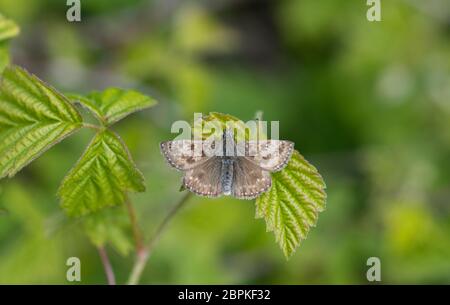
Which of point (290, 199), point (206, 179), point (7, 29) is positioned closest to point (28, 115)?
point (7, 29)

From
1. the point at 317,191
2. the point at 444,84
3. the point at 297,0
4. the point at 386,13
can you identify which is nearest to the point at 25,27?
the point at 297,0

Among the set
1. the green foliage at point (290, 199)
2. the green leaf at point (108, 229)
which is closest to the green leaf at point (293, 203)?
the green foliage at point (290, 199)

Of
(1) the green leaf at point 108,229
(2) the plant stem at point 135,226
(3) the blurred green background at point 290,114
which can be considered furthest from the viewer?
(3) the blurred green background at point 290,114

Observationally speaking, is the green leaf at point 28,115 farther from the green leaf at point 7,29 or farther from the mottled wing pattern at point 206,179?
the mottled wing pattern at point 206,179

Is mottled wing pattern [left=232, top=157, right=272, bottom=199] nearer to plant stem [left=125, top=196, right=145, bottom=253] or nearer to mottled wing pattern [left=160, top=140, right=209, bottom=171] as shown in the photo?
mottled wing pattern [left=160, top=140, right=209, bottom=171]

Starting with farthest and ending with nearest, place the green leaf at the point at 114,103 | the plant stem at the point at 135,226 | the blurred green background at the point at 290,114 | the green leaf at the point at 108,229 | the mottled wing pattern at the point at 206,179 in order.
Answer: the blurred green background at the point at 290,114 → the green leaf at the point at 108,229 → the plant stem at the point at 135,226 → the green leaf at the point at 114,103 → the mottled wing pattern at the point at 206,179

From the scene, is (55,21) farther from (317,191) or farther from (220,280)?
(317,191)
